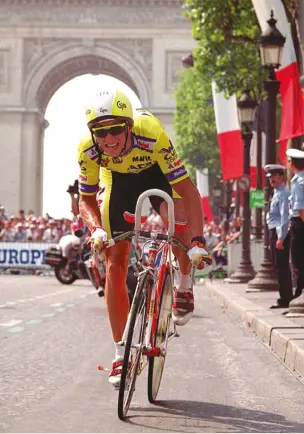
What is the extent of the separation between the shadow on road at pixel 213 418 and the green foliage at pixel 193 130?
4921 centimetres

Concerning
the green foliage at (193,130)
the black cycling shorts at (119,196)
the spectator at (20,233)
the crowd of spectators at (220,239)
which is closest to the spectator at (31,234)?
the spectator at (20,233)

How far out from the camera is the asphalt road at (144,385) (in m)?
6.33

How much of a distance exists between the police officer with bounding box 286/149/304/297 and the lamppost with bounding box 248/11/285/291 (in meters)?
5.51

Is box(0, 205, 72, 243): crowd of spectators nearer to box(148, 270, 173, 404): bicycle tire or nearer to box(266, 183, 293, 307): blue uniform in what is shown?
box(266, 183, 293, 307): blue uniform

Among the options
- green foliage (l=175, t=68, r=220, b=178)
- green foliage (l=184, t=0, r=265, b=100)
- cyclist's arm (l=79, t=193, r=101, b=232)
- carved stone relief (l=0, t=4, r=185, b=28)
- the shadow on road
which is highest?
carved stone relief (l=0, t=4, r=185, b=28)

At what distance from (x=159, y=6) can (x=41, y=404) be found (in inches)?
2352

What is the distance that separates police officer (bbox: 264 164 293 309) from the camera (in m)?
14.8

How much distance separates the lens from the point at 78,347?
1055 cm

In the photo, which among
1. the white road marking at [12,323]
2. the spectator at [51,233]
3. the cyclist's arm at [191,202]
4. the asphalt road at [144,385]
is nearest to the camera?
the asphalt road at [144,385]

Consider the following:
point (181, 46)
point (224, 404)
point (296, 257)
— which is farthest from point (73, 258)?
point (181, 46)

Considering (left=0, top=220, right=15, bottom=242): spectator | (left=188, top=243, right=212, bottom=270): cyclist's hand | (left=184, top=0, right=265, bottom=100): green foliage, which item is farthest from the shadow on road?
(left=0, top=220, right=15, bottom=242): spectator

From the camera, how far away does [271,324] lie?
11586 millimetres

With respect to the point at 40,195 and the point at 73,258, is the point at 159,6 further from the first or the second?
the point at 73,258

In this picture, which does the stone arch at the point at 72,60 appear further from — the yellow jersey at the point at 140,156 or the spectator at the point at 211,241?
the yellow jersey at the point at 140,156
